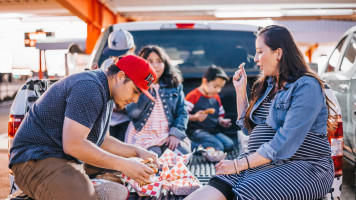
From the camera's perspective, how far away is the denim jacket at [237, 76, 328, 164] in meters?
2.40

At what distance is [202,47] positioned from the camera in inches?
188

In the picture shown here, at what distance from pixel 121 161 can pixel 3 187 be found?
353 cm

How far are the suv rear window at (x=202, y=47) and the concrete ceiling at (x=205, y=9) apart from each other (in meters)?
10.7

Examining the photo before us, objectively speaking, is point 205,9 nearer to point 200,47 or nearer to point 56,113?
point 200,47

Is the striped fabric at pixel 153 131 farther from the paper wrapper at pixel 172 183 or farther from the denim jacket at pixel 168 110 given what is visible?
the paper wrapper at pixel 172 183

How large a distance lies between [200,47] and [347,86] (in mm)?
1885

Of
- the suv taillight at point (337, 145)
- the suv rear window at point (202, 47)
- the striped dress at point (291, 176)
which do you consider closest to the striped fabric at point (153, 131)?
the suv rear window at point (202, 47)

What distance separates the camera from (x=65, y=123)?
2.32 meters

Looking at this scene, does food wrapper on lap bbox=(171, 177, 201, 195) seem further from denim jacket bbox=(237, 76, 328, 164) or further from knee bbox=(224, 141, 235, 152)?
knee bbox=(224, 141, 235, 152)

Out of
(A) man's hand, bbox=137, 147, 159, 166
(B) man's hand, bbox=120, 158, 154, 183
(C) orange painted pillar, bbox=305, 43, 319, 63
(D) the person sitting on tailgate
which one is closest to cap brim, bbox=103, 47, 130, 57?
(D) the person sitting on tailgate

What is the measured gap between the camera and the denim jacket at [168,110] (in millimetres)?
3850

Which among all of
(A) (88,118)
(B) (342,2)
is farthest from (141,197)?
(B) (342,2)

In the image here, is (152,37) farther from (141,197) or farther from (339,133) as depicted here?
(339,133)

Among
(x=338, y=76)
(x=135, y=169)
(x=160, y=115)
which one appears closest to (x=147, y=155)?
(x=135, y=169)
